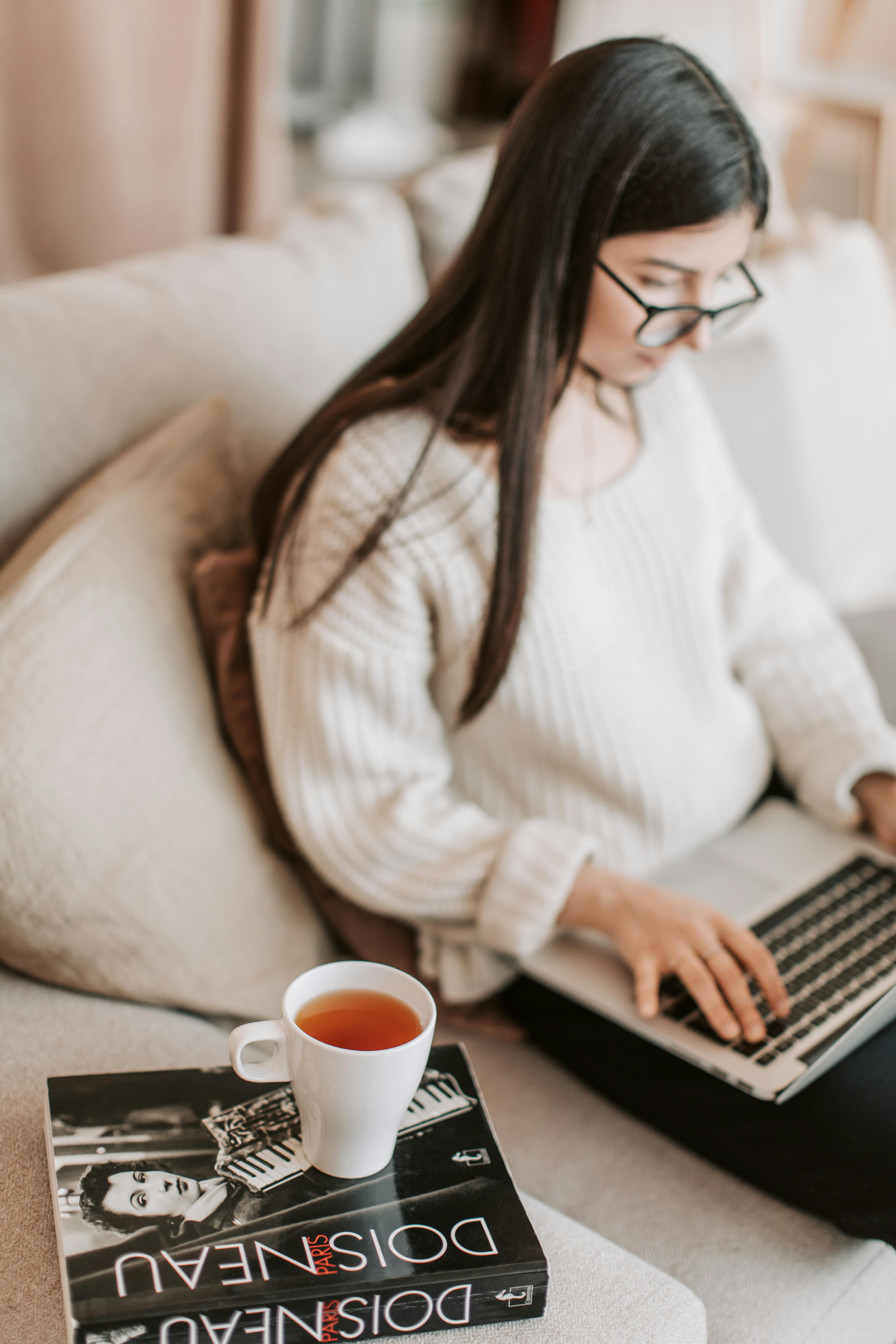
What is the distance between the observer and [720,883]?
986 mm

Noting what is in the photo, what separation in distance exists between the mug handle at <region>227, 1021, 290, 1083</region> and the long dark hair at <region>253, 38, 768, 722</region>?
1.16 ft

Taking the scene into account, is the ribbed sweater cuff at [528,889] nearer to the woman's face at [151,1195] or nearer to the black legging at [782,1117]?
the black legging at [782,1117]

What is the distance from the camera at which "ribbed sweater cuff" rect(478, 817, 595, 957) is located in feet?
2.79

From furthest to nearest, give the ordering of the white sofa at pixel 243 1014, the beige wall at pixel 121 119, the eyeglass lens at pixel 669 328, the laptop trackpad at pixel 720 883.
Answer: the beige wall at pixel 121 119 < the laptop trackpad at pixel 720 883 < the eyeglass lens at pixel 669 328 < the white sofa at pixel 243 1014

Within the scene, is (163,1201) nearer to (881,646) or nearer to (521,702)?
(521,702)

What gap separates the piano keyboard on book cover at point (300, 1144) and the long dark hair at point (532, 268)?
33 cm

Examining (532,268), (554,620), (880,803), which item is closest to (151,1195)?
(554,620)

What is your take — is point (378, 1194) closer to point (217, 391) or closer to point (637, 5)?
point (217, 391)

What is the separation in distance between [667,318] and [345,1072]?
0.58m

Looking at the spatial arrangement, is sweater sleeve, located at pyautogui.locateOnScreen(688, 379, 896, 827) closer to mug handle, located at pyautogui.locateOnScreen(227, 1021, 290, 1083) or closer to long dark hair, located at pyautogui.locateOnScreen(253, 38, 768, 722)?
long dark hair, located at pyautogui.locateOnScreen(253, 38, 768, 722)

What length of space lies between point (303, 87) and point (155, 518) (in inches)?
102

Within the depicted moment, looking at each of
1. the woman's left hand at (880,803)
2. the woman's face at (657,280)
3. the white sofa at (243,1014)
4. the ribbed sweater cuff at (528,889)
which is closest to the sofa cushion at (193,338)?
the white sofa at (243,1014)

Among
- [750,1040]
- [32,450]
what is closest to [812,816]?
[750,1040]

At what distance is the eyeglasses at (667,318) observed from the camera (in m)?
0.80
